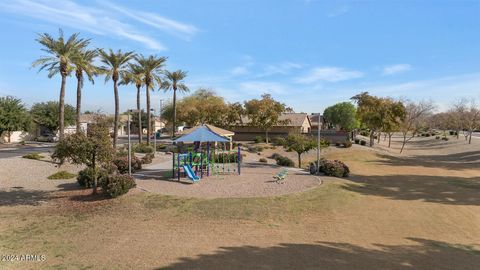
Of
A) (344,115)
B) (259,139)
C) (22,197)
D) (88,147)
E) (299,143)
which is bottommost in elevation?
(22,197)

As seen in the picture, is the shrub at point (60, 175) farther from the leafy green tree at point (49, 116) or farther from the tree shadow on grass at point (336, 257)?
the leafy green tree at point (49, 116)

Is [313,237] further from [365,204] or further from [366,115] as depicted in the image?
[366,115]

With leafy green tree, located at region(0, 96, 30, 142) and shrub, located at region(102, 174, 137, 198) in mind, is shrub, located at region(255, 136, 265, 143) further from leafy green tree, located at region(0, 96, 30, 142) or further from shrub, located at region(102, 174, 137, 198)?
shrub, located at region(102, 174, 137, 198)

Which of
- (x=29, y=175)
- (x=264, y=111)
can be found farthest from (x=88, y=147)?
(x=264, y=111)

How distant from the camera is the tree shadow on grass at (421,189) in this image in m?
20.5

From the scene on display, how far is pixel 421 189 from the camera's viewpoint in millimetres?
23250

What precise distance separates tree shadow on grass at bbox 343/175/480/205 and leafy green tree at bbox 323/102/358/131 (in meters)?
62.3

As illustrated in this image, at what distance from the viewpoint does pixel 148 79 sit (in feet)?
151

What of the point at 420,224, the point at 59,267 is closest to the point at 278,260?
the point at 59,267

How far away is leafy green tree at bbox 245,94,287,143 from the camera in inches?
2250

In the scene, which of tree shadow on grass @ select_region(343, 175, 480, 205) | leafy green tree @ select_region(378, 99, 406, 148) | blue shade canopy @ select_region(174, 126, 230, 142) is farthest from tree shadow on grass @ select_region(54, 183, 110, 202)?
leafy green tree @ select_region(378, 99, 406, 148)

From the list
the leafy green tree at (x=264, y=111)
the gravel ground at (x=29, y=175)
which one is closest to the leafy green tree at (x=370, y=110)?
the leafy green tree at (x=264, y=111)

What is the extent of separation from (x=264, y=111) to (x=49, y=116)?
3657cm

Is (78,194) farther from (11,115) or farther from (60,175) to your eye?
(11,115)
